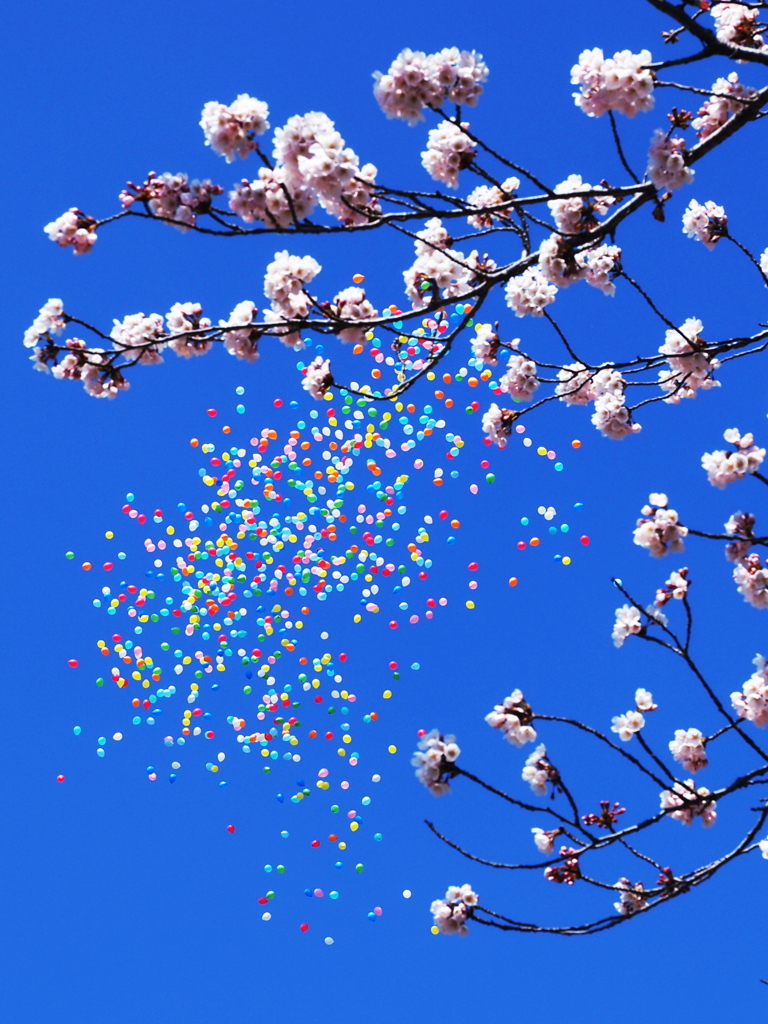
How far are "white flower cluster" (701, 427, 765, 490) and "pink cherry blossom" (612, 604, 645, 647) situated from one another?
484mm

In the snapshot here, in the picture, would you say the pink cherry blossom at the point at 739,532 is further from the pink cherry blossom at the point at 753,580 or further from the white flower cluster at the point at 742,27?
the white flower cluster at the point at 742,27

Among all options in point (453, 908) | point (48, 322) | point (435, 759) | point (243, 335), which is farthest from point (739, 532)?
point (48, 322)

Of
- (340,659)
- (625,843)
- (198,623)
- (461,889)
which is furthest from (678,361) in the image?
(198,623)

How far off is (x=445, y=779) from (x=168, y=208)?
68.0 inches

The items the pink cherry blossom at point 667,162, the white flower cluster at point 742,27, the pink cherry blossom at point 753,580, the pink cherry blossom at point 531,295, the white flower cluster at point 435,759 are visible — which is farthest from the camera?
the pink cherry blossom at point 531,295

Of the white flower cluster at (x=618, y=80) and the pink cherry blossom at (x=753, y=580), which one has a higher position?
the white flower cluster at (x=618, y=80)

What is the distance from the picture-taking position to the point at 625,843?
236 centimetres

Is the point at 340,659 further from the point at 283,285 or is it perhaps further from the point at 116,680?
the point at 283,285

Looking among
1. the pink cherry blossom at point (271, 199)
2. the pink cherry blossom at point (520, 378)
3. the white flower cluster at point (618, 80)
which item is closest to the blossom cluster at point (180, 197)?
the pink cherry blossom at point (271, 199)

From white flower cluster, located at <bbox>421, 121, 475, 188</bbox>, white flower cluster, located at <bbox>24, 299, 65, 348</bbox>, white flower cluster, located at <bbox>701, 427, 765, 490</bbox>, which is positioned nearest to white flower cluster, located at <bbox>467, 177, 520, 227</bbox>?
white flower cluster, located at <bbox>421, 121, 475, 188</bbox>

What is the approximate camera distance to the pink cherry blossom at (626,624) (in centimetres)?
264

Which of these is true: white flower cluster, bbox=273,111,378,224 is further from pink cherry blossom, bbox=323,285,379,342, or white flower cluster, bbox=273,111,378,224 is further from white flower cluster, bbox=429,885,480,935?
white flower cluster, bbox=429,885,480,935

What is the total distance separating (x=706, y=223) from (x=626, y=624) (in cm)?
200

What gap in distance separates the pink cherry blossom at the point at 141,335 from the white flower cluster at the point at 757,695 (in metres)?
2.06
